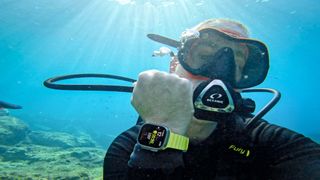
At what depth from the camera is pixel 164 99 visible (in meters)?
2.18

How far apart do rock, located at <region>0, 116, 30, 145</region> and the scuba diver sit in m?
17.1

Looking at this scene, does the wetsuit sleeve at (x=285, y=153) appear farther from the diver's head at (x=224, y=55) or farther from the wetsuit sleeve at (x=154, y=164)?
the wetsuit sleeve at (x=154, y=164)

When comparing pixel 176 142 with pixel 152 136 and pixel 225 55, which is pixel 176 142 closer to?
pixel 152 136

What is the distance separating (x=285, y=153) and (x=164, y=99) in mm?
1231

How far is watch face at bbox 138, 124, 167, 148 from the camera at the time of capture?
2.14 metres

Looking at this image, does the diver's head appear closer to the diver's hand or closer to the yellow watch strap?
the diver's hand

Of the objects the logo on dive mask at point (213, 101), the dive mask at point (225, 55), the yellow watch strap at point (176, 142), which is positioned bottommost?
the yellow watch strap at point (176, 142)

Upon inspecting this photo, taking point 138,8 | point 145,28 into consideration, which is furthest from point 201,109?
point 145,28

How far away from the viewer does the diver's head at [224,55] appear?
121 inches

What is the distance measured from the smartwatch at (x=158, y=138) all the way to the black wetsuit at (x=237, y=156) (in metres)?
0.05

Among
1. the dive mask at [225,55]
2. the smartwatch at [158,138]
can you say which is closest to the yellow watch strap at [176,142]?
the smartwatch at [158,138]

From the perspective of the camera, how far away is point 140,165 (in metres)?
2.11

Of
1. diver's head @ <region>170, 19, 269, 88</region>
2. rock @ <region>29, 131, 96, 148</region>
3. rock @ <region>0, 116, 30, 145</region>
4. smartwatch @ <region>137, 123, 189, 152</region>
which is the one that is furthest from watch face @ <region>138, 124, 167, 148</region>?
rock @ <region>29, 131, 96, 148</region>

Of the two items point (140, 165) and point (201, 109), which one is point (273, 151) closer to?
point (201, 109)
